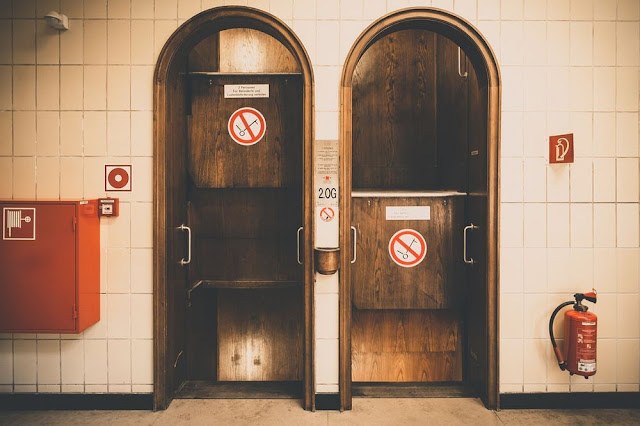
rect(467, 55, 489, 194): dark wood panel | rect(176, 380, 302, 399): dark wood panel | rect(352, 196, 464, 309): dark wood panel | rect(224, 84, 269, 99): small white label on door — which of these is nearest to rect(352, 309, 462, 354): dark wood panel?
rect(352, 196, 464, 309): dark wood panel

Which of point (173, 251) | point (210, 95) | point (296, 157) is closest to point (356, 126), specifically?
point (296, 157)

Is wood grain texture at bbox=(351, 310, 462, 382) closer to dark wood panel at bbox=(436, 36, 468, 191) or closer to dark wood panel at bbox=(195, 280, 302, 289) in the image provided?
dark wood panel at bbox=(195, 280, 302, 289)

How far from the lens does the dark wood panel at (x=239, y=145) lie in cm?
296

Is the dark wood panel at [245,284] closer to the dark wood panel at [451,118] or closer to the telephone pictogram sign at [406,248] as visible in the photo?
the telephone pictogram sign at [406,248]

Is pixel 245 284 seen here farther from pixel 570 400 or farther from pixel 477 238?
pixel 570 400

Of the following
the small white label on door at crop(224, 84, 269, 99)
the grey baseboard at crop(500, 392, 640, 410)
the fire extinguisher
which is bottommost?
the grey baseboard at crop(500, 392, 640, 410)

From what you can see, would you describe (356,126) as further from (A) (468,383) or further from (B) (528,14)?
(A) (468,383)

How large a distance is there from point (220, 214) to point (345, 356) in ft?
4.69

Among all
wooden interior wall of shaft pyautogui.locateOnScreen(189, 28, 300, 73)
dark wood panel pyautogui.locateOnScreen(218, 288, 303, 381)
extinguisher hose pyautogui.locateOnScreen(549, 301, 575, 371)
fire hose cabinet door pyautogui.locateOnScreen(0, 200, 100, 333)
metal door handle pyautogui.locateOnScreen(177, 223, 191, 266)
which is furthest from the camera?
wooden interior wall of shaft pyautogui.locateOnScreen(189, 28, 300, 73)

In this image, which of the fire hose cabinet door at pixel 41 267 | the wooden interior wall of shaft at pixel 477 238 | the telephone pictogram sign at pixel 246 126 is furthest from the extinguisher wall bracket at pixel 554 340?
the fire hose cabinet door at pixel 41 267

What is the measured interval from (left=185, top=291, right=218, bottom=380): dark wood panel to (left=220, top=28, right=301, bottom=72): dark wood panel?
194cm

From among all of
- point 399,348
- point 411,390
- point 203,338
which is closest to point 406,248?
point 399,348

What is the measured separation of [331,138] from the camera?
2.55 meters

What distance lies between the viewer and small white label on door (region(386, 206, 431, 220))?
2.82 m
